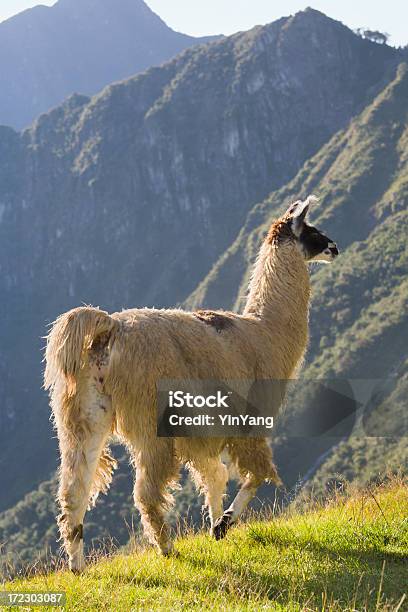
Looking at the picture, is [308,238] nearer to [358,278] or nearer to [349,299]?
[349,299]

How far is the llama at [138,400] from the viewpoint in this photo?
5.07m

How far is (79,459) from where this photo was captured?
5.03 m

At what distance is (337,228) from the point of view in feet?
459

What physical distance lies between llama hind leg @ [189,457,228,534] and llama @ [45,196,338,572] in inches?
0.9

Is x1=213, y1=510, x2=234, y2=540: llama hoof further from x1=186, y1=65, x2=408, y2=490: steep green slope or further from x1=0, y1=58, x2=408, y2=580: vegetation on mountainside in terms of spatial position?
x1=186, y1=65, x2=408, y2=490: steep green slope

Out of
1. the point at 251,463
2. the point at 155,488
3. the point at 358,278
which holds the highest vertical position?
the point at 155,488

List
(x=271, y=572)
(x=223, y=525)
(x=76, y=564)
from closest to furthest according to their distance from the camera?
(x=271, y=572) < (x=76, y=564) < (x=223, y=525)

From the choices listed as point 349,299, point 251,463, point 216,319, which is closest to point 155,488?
point 251,463

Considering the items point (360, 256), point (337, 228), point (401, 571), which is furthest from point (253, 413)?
point (337, 228)

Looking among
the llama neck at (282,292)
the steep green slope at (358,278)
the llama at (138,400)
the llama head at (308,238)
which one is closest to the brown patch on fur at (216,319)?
the llama at (138,400)

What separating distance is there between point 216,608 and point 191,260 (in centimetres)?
18535

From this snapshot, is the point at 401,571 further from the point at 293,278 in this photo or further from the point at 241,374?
the point at 293,278

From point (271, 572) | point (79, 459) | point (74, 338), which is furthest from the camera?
point (74, 338)

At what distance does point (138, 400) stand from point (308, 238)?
331 centimetres
